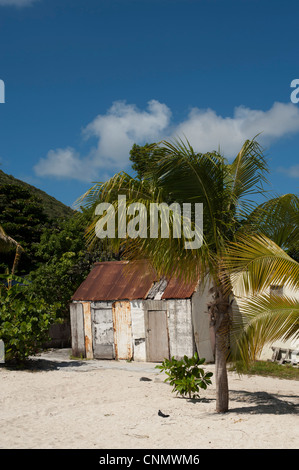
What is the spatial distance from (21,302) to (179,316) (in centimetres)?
537

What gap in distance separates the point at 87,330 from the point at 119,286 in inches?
82.7

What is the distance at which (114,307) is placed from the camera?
17906 millimetres

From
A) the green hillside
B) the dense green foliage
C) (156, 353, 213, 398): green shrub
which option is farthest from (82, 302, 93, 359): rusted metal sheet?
the green hillside

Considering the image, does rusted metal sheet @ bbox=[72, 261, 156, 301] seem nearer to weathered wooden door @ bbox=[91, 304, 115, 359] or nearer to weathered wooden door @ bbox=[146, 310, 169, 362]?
weathered wooden door @ bbox=[91, 304, 115, 359]

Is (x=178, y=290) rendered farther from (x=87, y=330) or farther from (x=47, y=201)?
(x=47, y=201)

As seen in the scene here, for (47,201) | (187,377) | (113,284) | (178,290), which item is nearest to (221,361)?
(187,377)

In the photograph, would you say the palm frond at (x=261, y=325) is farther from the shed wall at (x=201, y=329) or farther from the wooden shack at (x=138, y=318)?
the shed wall at (x=201, y=329)

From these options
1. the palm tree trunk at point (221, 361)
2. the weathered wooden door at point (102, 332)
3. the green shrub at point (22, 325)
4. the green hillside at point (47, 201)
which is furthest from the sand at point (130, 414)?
the green hillside at point (47, 201)

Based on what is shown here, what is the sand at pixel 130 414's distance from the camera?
23.3 ft

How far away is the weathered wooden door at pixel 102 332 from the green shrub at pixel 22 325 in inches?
179

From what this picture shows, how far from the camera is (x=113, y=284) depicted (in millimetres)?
18641

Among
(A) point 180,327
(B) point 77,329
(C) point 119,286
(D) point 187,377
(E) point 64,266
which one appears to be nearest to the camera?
(D) point 187,377

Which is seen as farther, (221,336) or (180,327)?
(180,327)

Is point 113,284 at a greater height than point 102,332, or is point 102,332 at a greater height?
point 113,284
